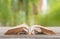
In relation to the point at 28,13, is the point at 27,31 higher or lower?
lower

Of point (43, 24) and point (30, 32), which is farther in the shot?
point (43, 24)

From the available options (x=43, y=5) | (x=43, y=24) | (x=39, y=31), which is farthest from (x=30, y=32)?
(x=43, y=5)

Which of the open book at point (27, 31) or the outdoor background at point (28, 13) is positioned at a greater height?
the outdoor background at point (28, 13)

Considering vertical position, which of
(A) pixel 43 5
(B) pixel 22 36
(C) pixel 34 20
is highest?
(A) pixel 43 5

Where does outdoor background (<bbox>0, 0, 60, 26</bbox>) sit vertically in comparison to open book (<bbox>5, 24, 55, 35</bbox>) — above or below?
above

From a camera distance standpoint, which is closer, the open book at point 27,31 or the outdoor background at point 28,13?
the open book at point 27,31

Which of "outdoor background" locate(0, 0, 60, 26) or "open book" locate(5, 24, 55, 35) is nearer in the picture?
"open book" locate(5, 24, 55, 35)

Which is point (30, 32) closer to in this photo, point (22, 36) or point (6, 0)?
point (22, 36)

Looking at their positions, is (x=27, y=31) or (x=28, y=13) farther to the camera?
(x=28, y=13)
